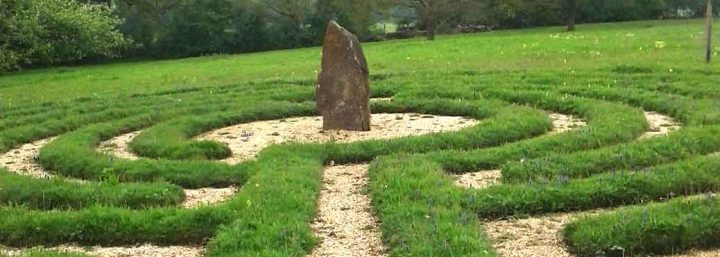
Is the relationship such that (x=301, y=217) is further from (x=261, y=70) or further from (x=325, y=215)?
(x=261, y=70)

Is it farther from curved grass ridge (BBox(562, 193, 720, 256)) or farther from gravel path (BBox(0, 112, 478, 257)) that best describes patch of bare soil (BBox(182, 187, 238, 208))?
curved grass ridge (BBox(562, 193, 720, 256))

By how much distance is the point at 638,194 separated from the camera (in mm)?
10891

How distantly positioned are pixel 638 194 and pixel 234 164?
6544 mm

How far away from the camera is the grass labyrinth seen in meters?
9.56

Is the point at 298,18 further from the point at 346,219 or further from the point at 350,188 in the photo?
the point at 346,219

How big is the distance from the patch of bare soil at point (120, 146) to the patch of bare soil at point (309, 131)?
1.57 m

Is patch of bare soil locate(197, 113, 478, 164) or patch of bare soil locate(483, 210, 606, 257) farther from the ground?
patch of bare soil locate(197, 113, 478, 164)

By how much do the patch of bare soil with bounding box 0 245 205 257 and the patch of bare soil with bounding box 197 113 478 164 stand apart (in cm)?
495

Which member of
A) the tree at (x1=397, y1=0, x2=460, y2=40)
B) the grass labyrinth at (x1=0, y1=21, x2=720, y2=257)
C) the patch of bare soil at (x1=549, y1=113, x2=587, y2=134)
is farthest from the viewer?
the tree at (x1=397, y1=0, x2=460, y2=40)

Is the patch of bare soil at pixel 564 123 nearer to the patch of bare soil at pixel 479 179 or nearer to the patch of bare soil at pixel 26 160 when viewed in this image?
the patch of bare soil at pixel 479 179

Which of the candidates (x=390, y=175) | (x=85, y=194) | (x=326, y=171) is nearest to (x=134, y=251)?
(x=85, y=194)

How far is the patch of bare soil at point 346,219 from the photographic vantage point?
958 cm

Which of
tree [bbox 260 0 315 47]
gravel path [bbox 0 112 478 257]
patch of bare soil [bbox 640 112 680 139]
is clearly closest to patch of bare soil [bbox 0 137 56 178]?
gravel path [bbox 0 112 478 257]

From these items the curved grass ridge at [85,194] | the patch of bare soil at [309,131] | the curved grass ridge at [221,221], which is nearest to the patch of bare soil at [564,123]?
the patch of bare soil at [309,131]
